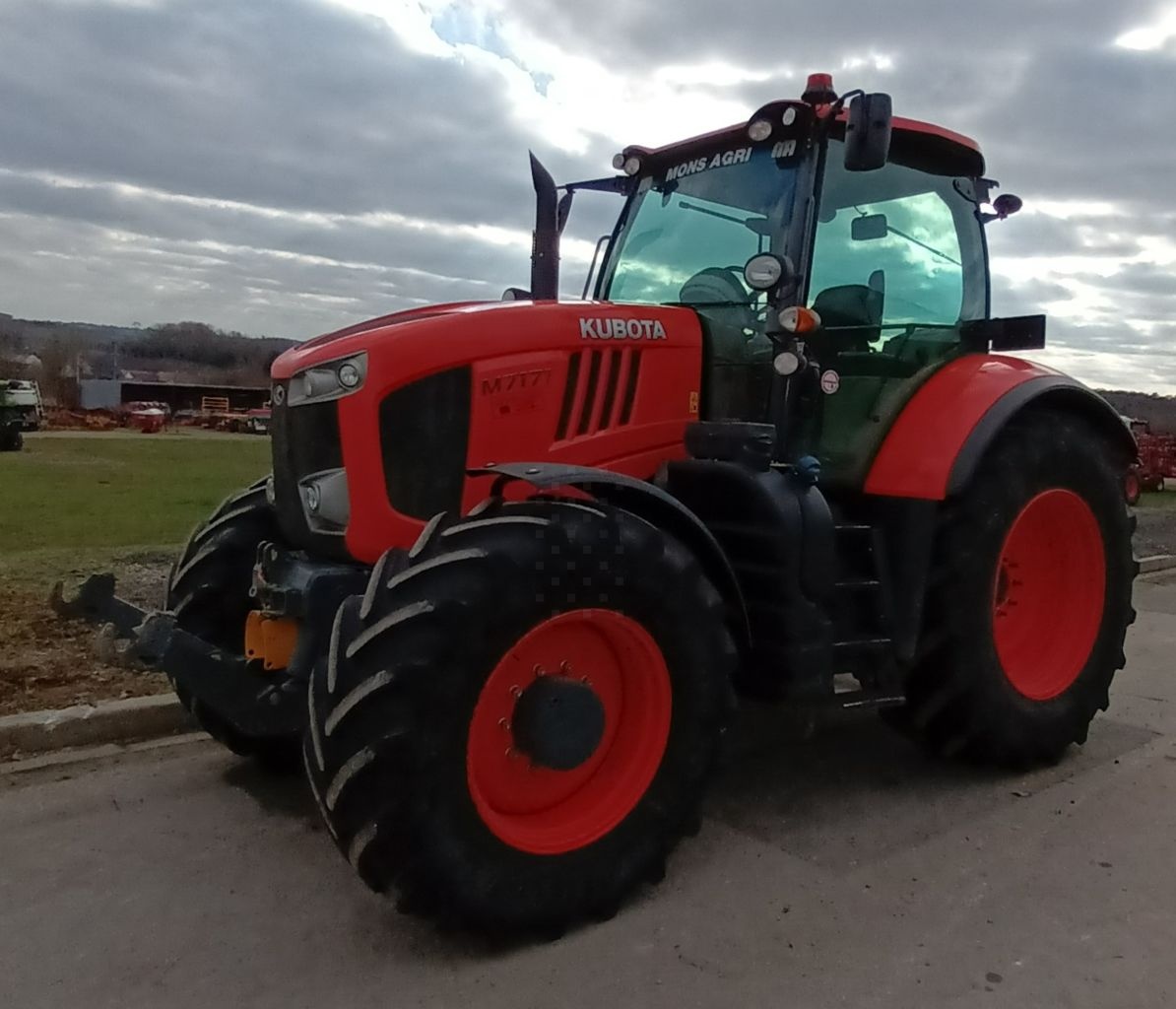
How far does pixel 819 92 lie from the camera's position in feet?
13.8

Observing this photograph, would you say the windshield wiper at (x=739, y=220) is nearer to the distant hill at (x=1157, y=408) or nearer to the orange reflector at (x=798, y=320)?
the orange reflector at (x=798, y=320)

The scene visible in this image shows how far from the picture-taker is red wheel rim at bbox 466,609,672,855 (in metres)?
3.24

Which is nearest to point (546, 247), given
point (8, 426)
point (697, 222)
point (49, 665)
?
point (697, 222)

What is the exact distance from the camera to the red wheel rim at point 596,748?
A: 3.24 meters

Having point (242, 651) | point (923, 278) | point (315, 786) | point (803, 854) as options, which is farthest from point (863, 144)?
point (242, 651)

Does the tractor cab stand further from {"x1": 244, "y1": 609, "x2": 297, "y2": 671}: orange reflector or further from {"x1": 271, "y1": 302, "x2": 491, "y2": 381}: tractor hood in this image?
{"x1": 244, "y1": 609, "x2": 297, "y2": 671}: orange reflector

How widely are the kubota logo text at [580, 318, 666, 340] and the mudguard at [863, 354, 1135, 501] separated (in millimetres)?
1056

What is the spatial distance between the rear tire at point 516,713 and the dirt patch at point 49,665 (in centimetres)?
249

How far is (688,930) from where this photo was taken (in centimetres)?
324

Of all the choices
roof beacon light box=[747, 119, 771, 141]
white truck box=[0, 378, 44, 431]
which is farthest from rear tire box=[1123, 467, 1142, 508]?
white truck box=[0, 378, 44, 431]

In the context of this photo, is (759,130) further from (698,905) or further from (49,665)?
(49,665)

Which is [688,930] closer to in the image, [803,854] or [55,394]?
[803,854]

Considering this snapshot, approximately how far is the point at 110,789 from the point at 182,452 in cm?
2152

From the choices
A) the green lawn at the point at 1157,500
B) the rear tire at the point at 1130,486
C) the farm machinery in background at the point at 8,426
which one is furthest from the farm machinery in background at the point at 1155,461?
the farm machinery in background at the point at 8,426
